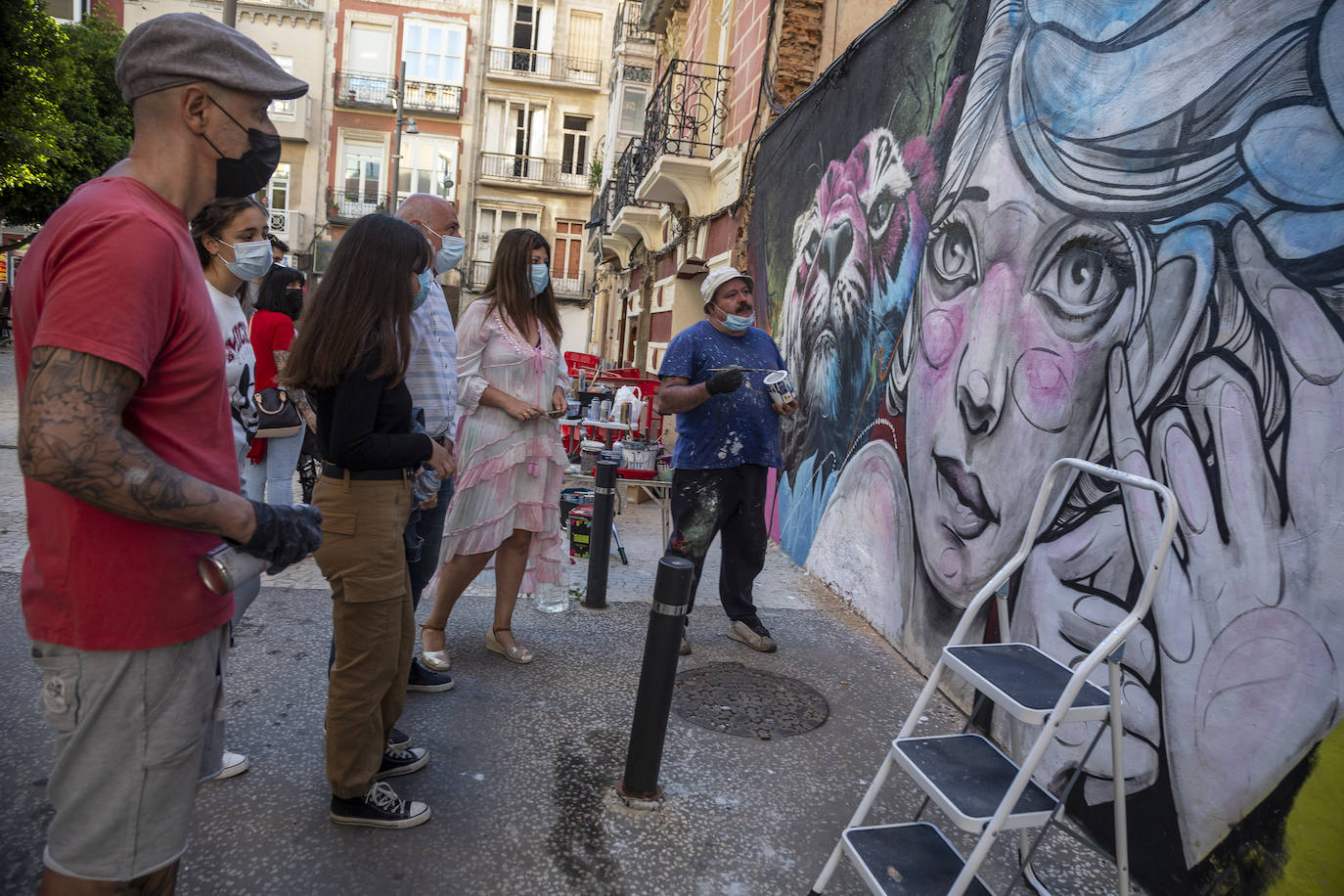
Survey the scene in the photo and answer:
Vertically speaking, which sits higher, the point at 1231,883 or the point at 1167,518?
the point at 1167,518

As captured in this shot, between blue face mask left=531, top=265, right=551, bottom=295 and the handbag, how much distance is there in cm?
148

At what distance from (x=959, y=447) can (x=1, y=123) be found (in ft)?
47.5

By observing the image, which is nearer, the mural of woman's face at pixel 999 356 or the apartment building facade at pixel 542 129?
the mural of woman's face at pixel 999 356

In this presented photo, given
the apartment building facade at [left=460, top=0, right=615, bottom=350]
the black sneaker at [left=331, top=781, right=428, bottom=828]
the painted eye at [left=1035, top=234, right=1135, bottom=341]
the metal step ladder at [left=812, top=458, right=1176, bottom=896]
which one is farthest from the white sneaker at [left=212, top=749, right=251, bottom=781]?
the apartment building facade at [left=460, top=0, right=615, bottom=350]

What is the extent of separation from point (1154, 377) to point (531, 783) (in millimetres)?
2624

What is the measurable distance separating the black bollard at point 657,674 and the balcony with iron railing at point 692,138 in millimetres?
8220

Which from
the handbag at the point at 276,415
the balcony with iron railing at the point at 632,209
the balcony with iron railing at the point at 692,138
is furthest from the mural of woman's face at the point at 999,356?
the balcony with iron railing at the point at 632,209

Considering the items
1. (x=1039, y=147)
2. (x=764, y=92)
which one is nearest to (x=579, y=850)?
(x=1039, y=147)

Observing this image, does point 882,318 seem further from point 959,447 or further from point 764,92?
point 764,92

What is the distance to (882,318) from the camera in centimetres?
510

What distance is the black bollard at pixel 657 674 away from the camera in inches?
108

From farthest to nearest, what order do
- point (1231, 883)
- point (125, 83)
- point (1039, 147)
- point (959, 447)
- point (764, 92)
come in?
point (764, 92) < point (959, 447) < point (1039, 147) < point (1231, 883) < point (125, 83)

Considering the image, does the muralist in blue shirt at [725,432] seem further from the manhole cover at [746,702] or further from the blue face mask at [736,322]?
the manhole cover at [746,702]

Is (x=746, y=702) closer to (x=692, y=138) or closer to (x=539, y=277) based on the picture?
(x=539, y=277)
